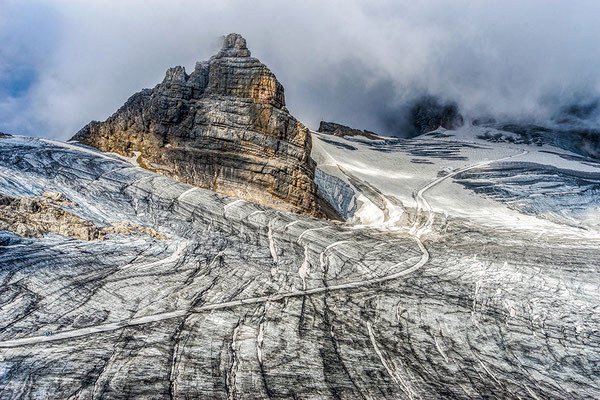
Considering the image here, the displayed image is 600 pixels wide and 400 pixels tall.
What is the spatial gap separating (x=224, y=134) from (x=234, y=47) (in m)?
7.01

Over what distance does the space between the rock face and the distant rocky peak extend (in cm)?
8

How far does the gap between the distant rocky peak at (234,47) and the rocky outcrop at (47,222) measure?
50.0 feet

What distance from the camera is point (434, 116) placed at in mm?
88375

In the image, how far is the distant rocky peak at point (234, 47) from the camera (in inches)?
990

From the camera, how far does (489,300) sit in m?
12.1

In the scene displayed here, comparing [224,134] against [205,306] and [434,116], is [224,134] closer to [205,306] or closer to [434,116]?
[205,306]

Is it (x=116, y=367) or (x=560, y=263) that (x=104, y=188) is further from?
(x=560, y=263)

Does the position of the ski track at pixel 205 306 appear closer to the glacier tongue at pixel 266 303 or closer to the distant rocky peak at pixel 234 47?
the glacier tongue at pixel 266 303

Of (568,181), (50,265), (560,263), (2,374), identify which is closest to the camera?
(2,374)

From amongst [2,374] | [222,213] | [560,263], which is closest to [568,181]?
[560,263]

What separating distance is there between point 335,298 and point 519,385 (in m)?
4.75

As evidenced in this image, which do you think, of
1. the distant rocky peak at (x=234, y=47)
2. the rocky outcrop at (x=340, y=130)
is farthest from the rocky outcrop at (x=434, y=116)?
the distant rocky peak at (x=234, y=47)

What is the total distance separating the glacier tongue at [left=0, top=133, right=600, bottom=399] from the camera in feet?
23.0

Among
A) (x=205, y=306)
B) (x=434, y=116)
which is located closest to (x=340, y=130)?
(x=434, y=116)
